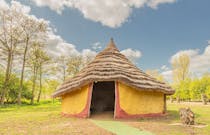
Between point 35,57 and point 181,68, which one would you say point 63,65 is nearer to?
point 35,57

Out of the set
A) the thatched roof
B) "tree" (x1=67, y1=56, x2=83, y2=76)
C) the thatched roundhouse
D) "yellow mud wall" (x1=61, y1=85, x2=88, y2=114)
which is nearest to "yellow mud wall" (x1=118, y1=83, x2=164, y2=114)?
the thatched roundhouse

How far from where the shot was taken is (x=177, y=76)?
165 feet

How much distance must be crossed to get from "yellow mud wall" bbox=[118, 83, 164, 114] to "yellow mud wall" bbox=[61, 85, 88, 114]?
2.19 m

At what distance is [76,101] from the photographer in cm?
1367

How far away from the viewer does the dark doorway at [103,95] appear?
19011 mm

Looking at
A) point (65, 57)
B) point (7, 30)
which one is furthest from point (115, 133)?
point (65, 57)

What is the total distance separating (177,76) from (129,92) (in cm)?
4035

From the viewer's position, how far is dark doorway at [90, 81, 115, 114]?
19.0 metres

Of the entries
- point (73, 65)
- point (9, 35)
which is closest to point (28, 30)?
point (9, 35)

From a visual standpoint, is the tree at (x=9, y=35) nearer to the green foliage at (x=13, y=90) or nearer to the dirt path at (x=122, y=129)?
the green foliage at (x=13, y=90)

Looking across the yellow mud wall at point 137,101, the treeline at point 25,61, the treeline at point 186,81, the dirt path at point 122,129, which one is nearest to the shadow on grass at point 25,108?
the treeline at point 25,61

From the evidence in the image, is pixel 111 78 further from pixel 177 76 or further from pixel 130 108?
pixel 177 76

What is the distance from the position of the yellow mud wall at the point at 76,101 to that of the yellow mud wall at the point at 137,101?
2190 mm

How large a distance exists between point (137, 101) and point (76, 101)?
12.4 feet
